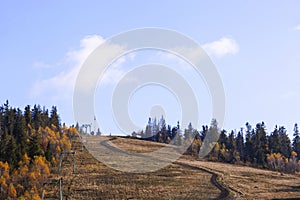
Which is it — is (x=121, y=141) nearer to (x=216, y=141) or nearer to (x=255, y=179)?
(x=216, y=141)

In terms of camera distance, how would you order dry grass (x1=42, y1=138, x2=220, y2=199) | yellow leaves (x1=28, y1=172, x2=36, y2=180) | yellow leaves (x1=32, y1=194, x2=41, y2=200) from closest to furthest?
yellow leaves (x1=32, y1=194, x2=41, y2=200) < dry grass (x1=42, y1=138, x2=220, y2=199) < yellow leaves (x1=28, y1=172, x2=36, y2=180)

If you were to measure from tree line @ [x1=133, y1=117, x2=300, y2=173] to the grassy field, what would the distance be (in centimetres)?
2365

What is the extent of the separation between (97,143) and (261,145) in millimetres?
49580

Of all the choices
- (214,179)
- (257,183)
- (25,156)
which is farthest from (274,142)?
(25,156)

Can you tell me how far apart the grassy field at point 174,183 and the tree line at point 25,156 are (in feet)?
11.9

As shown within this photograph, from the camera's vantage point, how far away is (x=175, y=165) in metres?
113

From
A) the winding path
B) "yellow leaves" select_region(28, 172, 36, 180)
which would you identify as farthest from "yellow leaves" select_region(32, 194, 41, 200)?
the winding path

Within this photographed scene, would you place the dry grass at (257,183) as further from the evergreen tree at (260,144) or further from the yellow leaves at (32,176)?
the yellow leaves at (32,176)

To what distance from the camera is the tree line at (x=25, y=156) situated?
8081 cm

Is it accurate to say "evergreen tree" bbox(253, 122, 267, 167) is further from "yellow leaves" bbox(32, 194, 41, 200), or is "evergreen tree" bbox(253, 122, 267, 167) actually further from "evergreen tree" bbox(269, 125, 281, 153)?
"yellow leaves" bbox(32, 194, 41, 200)

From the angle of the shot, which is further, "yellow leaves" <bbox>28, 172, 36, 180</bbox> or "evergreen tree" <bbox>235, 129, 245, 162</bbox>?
"evergreen tree" <bbox>235, 129, 245, 162</bbox>

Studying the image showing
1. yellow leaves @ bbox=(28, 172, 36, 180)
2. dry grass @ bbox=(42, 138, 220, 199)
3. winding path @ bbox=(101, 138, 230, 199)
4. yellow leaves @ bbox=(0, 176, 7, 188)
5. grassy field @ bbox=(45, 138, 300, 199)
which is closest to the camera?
winding path @ bbox=(101, 138, 230, 199)

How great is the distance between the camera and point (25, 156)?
92312 millimetres

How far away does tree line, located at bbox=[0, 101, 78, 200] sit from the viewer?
80812 mm
